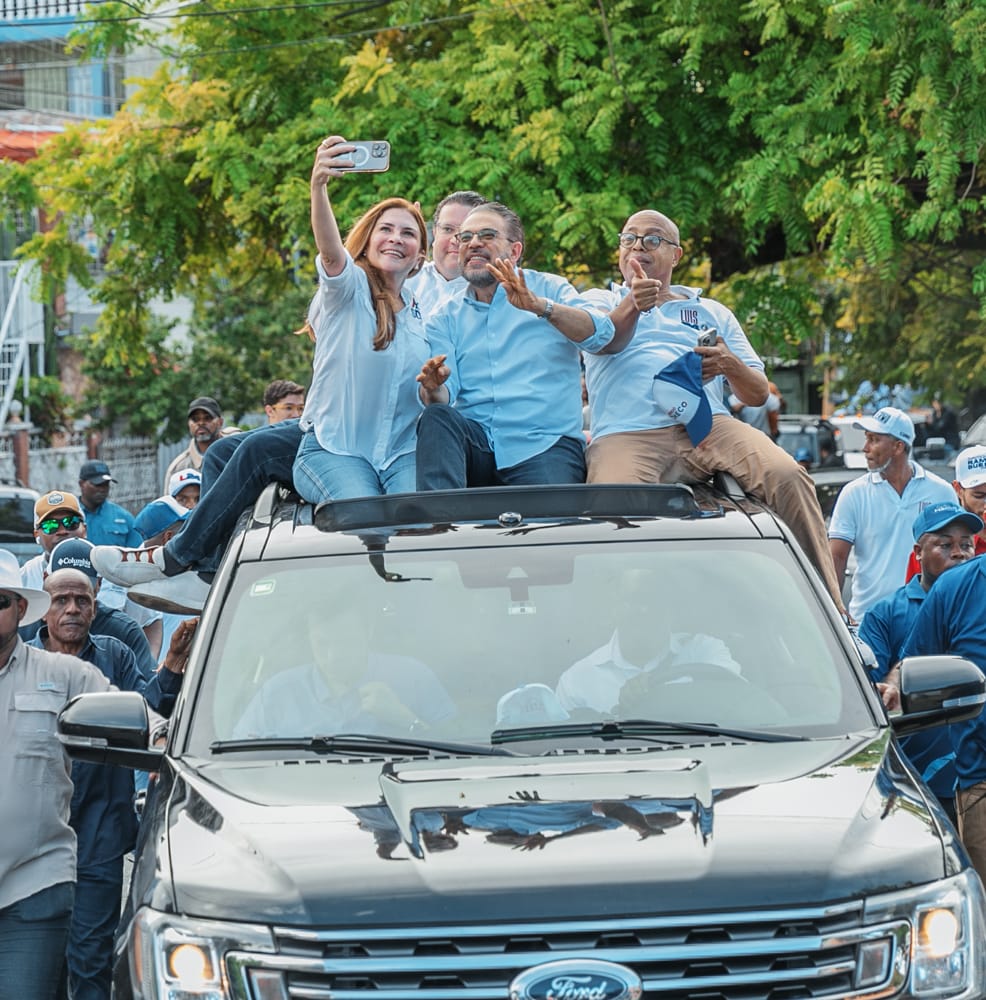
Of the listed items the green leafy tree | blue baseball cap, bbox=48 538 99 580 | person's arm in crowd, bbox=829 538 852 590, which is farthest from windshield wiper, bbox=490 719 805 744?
the green leafy tree

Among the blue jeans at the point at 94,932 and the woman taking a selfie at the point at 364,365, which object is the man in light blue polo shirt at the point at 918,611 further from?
the blue jeans at the point at 94,932

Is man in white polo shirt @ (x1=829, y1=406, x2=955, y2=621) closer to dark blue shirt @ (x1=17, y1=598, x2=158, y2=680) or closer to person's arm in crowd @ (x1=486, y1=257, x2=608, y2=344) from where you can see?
dark blue shirt @ (x1=17, y1=598, x2=158, y2=680)

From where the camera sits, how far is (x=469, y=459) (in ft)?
20.0

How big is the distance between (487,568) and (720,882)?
1.49m

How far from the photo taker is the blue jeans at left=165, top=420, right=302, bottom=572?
6.23 m

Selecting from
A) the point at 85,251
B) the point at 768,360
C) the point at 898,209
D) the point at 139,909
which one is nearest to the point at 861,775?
the point at 139,909

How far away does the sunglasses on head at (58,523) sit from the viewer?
10789mm

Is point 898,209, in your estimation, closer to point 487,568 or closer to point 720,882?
point 487,568

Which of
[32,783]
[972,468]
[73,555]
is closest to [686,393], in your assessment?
[972,468]

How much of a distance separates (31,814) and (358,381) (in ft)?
5.70

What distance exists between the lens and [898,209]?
45.0 feet

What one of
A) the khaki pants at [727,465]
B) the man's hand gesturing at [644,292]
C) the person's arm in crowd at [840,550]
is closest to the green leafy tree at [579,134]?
the person's arm in crowd at [840,550]

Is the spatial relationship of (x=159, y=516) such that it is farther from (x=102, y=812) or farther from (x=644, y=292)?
(x=644, y=292)

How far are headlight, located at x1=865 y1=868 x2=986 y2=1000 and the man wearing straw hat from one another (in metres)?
3.03
